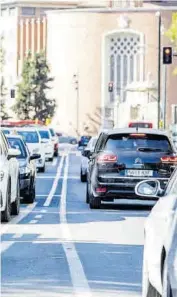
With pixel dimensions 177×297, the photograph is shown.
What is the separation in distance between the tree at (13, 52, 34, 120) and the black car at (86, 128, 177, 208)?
113187mm

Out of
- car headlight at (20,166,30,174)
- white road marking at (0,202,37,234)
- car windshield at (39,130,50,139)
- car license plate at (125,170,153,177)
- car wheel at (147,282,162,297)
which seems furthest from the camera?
car windshield at (39,130,50,139)

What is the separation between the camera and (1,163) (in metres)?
20.8

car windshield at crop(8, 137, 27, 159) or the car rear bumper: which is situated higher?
car windshield at crop(8, 137, 27, 159)

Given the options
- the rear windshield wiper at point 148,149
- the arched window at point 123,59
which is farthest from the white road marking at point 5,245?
the arched window at point 123,59

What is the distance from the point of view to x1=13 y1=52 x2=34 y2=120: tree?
138250mm

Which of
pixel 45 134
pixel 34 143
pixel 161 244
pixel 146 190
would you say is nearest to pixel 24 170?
pixel 146 190

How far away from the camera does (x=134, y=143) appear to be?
81.6 ft

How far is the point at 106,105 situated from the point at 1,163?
13345 cm

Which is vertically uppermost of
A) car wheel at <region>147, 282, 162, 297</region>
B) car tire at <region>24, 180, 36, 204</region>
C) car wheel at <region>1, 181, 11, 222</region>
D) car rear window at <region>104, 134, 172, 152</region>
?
car rear window at <region>104, 134, 172, 152</region>

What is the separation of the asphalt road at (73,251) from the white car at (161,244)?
6.26ft

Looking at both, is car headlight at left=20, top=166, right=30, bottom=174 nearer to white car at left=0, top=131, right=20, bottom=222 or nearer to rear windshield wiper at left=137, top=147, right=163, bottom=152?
rear windshield wiper at left=137, top=147, right=163, bottom=152

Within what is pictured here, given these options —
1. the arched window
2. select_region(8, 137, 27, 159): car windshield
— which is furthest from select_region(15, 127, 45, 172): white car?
the arched window

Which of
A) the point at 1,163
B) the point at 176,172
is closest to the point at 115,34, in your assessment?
the point at 1,163

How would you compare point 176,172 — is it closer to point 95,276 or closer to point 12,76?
point 95,276
